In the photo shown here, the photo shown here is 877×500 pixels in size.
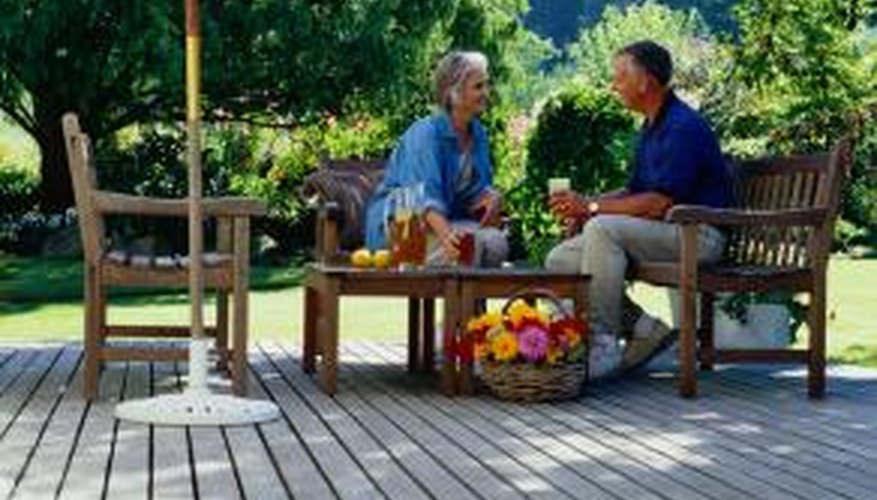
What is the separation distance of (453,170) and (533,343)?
3.97ft

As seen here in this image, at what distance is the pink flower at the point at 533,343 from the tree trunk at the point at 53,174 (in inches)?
572

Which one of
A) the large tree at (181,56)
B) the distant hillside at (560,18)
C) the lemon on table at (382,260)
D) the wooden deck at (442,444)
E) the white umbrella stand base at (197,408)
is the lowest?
the wooden deck at (442,444)

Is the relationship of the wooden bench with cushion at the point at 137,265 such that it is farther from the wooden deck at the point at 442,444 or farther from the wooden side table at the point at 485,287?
the wooden side table at the point at 485,287

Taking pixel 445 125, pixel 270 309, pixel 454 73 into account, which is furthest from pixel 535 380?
pixel 270 309

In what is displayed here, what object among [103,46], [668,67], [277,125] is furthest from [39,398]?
[277,125]

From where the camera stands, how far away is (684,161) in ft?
21.4

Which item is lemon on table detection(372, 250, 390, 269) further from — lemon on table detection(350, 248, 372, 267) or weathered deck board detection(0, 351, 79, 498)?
weathered deck board detection(0, 351, 79, 498)

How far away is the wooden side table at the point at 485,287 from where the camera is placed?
20.4 ft

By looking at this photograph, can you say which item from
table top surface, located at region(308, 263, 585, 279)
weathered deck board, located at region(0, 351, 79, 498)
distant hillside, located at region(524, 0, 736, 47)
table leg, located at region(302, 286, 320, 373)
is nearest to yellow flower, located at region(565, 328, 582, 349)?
table top surface, located at region(308, 263, 585, 279)

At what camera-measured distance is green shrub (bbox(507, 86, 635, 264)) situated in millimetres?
12008

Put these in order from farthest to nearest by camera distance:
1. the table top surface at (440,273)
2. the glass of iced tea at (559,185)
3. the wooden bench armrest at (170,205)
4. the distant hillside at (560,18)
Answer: the distant hillside at (560,18)
the glass of iced tea at (559,185)
the table top surface at (440,273)
the wooden bench armrest at (170,205)

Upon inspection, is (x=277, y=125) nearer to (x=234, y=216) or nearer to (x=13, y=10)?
(x=13, y=10)

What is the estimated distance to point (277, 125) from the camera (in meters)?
20.9

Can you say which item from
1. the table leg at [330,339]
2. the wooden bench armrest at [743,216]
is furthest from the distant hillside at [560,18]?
the table leg at [330,339]
